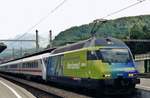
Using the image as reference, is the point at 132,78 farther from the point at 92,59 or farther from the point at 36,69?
the point at 36,69

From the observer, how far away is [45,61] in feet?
103

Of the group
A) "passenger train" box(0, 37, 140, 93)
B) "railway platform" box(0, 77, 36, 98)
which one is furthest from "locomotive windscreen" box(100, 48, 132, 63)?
"railway platform" box(0, 77, 36, 98)

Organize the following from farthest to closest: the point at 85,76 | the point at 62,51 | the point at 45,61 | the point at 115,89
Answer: the point at 45,61 → the point at 62,51 → the point at 85,76 → the point at 115,89

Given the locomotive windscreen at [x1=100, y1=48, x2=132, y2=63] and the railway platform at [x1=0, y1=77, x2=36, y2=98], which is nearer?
the locomotive windscreen at [x1=100, y1=48, x2=132, y2=63]

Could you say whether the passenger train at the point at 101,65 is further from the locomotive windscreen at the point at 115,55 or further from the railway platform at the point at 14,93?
the railway platform at the point at 14,93

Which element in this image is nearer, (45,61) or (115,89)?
(115,89)

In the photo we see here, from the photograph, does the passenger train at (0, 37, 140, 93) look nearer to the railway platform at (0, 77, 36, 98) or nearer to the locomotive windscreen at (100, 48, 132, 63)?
the locomotive windscreen at (100, 48, 132, 63)

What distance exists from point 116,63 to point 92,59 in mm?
1204

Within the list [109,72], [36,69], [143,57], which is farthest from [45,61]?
[143,57]

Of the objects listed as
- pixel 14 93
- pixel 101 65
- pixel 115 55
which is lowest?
pixel 14 93

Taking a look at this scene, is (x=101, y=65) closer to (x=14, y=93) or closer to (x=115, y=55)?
(x=115, y=55)

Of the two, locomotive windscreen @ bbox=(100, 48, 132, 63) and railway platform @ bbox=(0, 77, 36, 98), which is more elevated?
locomotive windscreen @ bbox=(100, 48, 132, 63)

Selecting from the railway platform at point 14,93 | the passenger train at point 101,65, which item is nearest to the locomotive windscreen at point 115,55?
the passenger train at point 101,65

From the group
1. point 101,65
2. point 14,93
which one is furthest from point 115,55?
point 14,93
